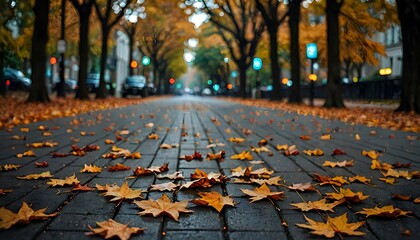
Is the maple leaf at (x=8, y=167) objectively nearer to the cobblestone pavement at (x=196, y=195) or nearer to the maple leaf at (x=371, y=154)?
the cobblestone pavement at (x=196, y=195)

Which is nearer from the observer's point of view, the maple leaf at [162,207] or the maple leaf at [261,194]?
the maple leaf at [162,207]

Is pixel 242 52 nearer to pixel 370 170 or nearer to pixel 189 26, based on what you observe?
pixel 189 26

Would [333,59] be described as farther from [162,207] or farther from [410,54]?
[162,207]

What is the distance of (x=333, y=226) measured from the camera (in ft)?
7.90

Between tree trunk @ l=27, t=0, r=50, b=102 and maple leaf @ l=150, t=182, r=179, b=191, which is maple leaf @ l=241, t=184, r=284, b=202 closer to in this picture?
maple leaf @ l=150, t=182, r=179, b=191

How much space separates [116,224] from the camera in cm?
236

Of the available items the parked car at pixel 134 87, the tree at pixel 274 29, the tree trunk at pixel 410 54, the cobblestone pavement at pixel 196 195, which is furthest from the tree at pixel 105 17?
the cobblestone pavement at pixel 196 195

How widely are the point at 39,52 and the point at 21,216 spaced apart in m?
14.3

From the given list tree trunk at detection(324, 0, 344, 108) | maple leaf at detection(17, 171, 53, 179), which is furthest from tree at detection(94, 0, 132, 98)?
maple leaf at detection(17, 171, 53, 179)

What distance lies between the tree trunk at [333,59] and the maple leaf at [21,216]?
50.6 feet

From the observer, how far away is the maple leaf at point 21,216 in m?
2.36

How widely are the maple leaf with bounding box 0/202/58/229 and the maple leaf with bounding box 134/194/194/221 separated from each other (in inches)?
20.2

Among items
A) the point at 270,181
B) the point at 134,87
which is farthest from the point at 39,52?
the point at 134,87

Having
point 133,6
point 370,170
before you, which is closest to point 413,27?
point 370,170
